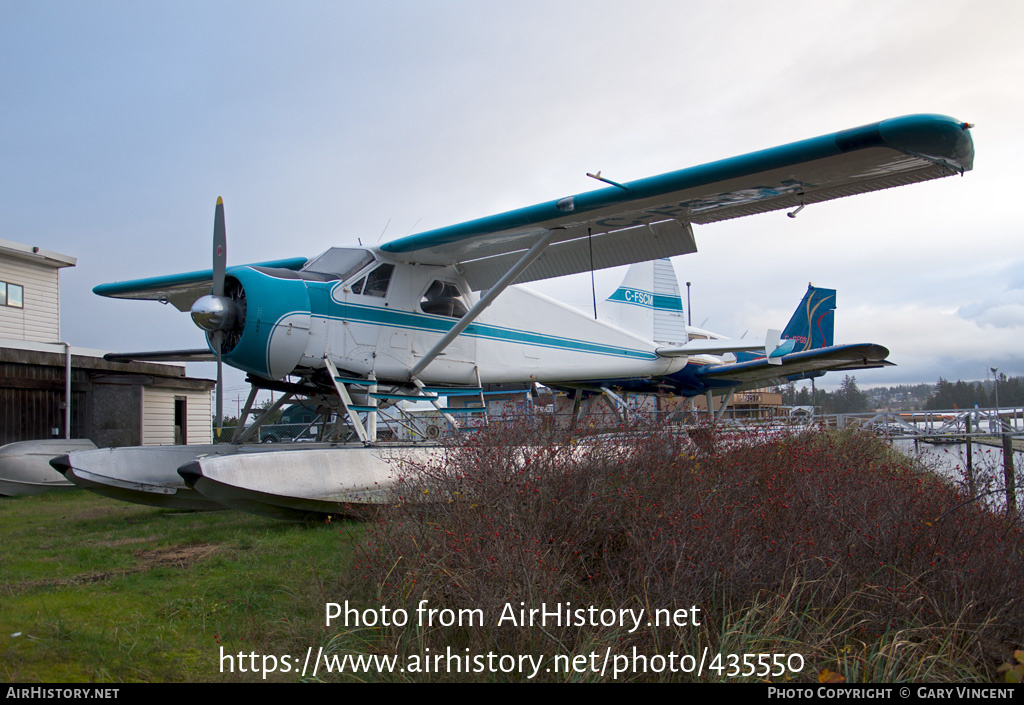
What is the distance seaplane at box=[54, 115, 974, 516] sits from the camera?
632cm

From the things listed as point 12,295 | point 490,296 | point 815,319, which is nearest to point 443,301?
point 490,296

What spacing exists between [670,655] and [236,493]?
4.30 m

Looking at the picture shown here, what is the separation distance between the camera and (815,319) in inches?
728

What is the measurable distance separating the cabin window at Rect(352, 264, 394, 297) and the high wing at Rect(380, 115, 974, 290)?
0.25m

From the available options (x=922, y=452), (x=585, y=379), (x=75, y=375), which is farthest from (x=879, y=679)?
(x=75, y=375)

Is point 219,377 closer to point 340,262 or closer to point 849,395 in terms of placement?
point 340,262

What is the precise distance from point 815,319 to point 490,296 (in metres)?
13.4

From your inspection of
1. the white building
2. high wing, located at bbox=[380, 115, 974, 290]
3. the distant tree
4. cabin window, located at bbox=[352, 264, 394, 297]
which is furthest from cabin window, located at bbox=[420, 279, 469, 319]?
the distant tree

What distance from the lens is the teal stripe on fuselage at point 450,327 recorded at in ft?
27.1

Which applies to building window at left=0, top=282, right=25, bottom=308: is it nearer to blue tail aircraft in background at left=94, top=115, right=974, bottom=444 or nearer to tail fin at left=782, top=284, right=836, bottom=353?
blue tail aircraft in background at left=94, top=115, right=974, bottom=444

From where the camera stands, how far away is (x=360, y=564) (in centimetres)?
427

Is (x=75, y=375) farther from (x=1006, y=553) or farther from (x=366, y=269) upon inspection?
(x=1006, y=553)

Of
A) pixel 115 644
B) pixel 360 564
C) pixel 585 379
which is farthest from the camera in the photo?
pixel 585 379

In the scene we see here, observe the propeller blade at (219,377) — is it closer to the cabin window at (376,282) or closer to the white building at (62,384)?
the cabin window at (376,282)
